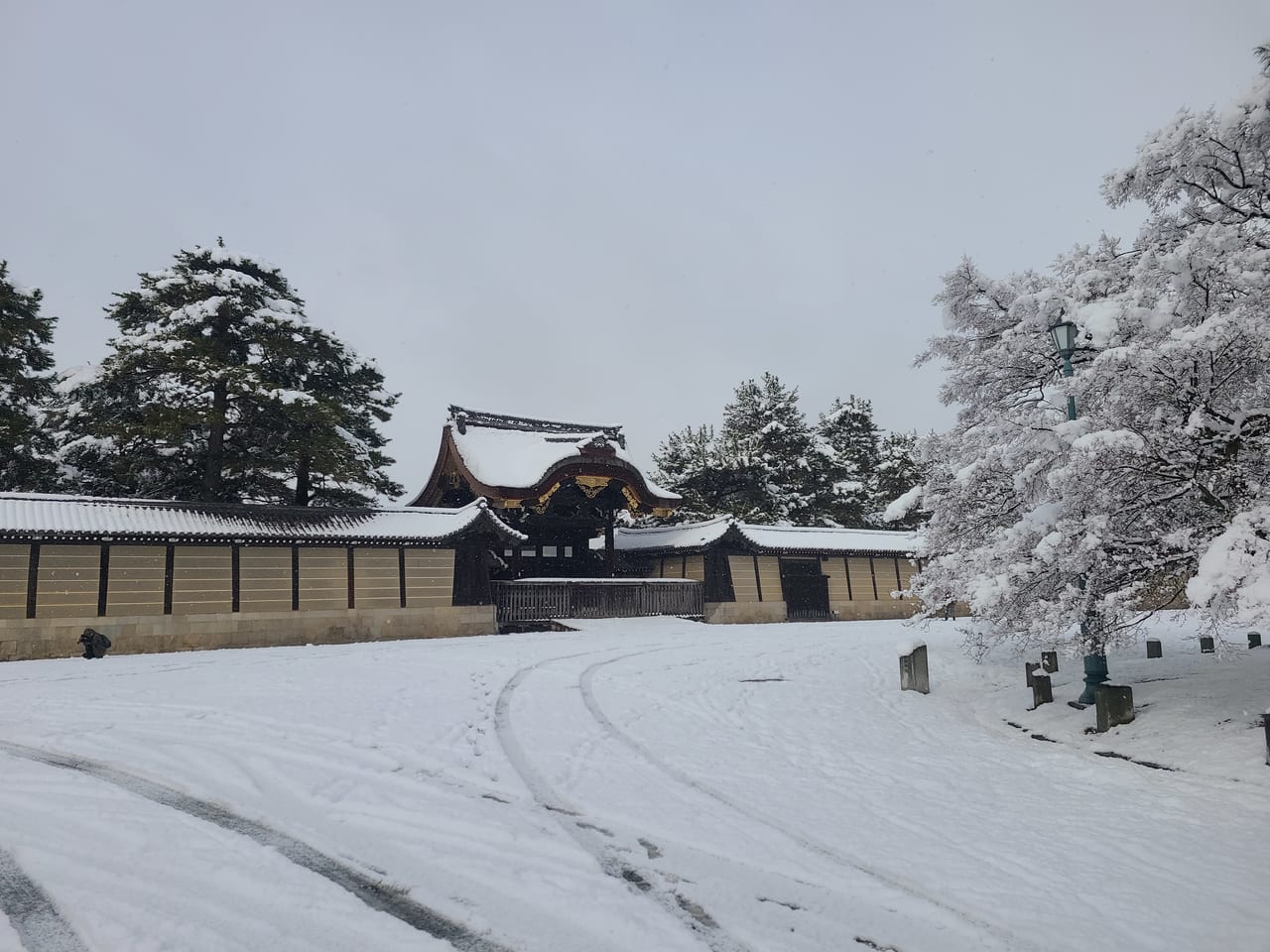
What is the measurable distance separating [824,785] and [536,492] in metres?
18.7

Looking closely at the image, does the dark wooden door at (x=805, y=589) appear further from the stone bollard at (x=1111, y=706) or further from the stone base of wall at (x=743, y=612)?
the stone bollard at (x=1111, y=706)

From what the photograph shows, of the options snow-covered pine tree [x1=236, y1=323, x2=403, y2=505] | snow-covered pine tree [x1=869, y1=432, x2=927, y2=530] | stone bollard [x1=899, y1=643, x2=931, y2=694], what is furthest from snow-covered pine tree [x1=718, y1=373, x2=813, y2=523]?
stone bollard [x1=899, y1=643, x2=931, y2=694]

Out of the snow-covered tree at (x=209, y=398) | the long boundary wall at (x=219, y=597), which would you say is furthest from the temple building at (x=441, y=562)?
the snow-covered tree at (x=209, y=398)

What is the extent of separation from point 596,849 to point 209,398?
20633mm

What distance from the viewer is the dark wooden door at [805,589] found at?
1123 inches

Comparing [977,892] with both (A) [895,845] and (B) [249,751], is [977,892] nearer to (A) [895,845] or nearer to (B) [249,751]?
(A) [895,845]

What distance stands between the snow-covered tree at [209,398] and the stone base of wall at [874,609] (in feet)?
60.4

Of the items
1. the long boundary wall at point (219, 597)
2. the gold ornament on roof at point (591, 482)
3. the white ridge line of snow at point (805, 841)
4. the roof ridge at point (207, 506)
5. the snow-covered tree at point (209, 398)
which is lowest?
the white ridge line of snow at point (805, 841)

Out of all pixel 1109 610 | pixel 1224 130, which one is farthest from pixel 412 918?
pixel 1224 130

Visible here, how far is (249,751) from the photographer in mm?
6633

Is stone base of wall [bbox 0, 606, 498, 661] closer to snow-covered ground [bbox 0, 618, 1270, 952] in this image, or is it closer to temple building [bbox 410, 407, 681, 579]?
temple building [bbox 410, 407, 681, 579]

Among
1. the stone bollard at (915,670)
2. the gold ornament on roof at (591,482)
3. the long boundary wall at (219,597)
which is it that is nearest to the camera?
the stone bollard at (915,670)

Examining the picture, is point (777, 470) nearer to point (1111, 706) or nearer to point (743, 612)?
point (743, 612)

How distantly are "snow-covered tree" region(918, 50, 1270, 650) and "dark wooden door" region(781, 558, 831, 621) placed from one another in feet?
63.7
